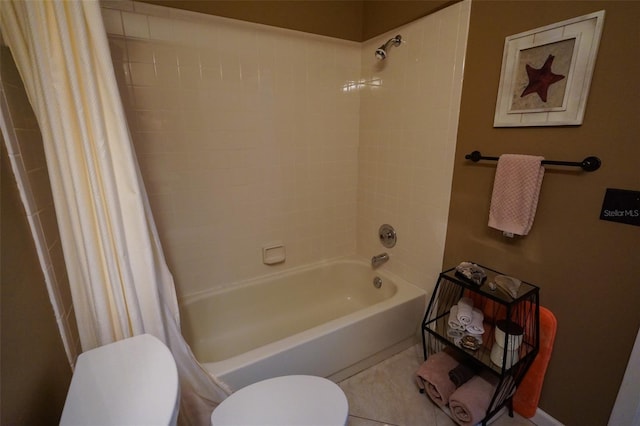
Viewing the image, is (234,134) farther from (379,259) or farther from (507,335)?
(507,335)

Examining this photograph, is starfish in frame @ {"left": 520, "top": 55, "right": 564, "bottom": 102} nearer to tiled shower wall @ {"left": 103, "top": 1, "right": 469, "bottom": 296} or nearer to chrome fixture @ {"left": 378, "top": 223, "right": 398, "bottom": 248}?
tiled shower wall @ {"left": 103, "top": 1, "right": 469, "bottom": 296}

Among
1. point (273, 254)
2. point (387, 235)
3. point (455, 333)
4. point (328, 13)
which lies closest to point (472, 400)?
point (455, 333)

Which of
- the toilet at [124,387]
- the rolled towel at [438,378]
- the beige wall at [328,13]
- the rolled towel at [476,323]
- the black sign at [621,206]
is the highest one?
the beige wall at [328,13]

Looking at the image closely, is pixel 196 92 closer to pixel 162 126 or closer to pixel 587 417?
pixel 162 126

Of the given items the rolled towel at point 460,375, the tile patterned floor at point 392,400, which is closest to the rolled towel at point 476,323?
the rolled towel at point 460,375

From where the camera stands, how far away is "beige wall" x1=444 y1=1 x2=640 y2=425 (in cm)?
98

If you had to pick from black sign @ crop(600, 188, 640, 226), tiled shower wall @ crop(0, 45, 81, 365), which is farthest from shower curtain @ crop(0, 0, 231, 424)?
black sign @ crop(600, 188, 640, 226)

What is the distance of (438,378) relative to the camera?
56.6 inches

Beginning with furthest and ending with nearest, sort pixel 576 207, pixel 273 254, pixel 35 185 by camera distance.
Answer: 1. pixel 273 254
2. pixel 576 207
3. pixel 35 185

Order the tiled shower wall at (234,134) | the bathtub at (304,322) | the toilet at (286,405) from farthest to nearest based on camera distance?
the tiled shower wall at (234,134)
the bathtub at (304,322)
the toilet at (286,405)

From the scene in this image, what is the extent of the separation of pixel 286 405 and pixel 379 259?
1276mm

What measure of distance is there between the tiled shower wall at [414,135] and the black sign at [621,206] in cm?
66

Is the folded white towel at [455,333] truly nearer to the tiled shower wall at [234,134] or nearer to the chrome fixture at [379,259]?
the chrome fixture at [379,259]

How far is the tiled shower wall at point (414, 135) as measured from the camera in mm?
1515
